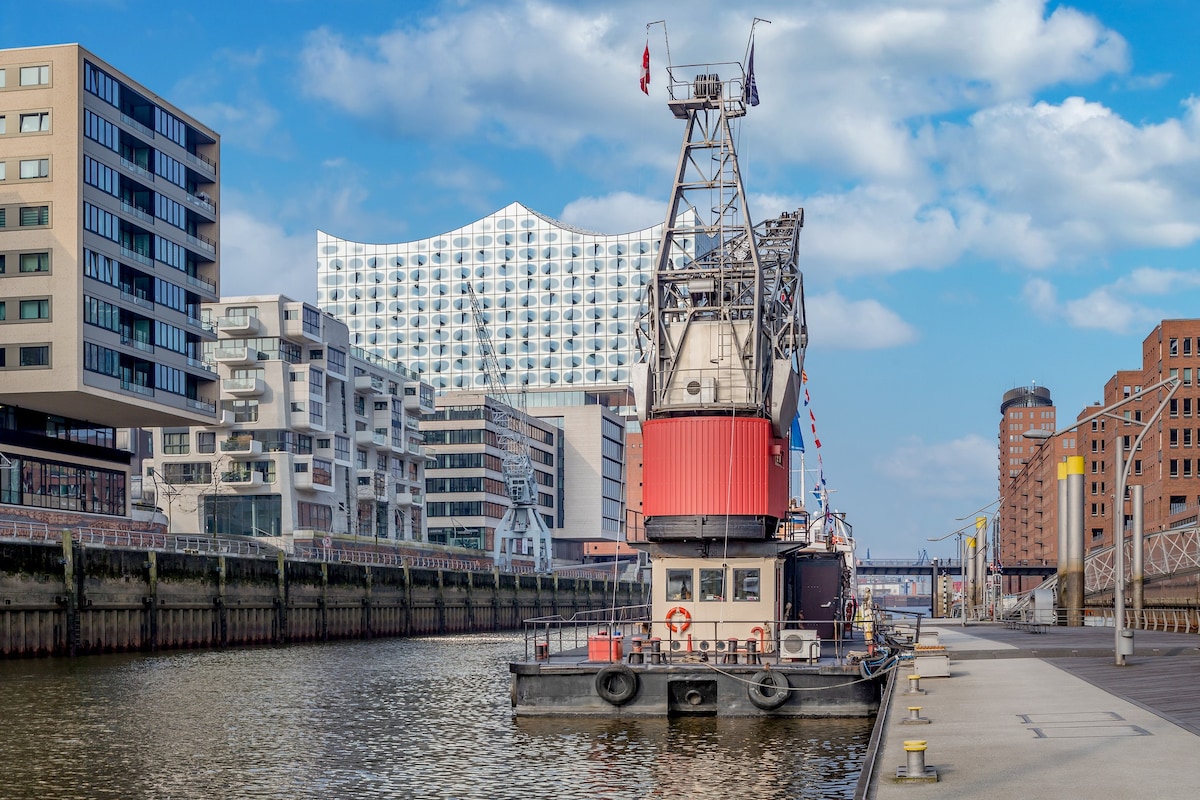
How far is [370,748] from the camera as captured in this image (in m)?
38.3

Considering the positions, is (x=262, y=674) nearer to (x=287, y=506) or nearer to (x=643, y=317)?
(x=643, y=317)

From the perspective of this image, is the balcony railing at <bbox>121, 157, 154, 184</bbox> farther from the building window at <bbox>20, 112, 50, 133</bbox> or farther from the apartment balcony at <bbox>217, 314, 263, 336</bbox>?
the apartment balcony at <bbox>217, 314, 263, 336</bbox>

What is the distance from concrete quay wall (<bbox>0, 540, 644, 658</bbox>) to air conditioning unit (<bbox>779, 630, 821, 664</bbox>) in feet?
142

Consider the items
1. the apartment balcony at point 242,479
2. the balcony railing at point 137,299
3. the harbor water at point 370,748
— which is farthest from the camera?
the apartment balcony at point 242,479

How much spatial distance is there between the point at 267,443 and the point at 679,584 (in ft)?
377

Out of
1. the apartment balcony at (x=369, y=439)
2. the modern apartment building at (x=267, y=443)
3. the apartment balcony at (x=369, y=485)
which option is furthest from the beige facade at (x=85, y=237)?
the apartment balcony at (x=369, y=485)

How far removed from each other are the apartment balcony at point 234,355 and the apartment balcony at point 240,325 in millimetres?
2350

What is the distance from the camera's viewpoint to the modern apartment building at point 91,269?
99500mm

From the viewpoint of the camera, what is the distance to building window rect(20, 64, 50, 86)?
327 ft

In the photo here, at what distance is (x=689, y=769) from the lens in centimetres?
3281

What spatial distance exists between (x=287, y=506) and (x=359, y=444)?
19.7 metres

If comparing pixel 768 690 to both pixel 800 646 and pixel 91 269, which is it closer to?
pixel 800 646

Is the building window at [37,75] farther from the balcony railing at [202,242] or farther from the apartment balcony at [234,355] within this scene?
the apartment balcony at [234,355]

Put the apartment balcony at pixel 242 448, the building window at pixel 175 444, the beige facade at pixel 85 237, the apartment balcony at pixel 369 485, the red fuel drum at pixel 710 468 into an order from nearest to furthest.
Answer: the red fuel drum at pixel 710 468
the beige facade at pixel 85 237
the apartment balcony at pixel 242 448
the building window at pixel 175 444
the apartment balcony at pixel 369 485
